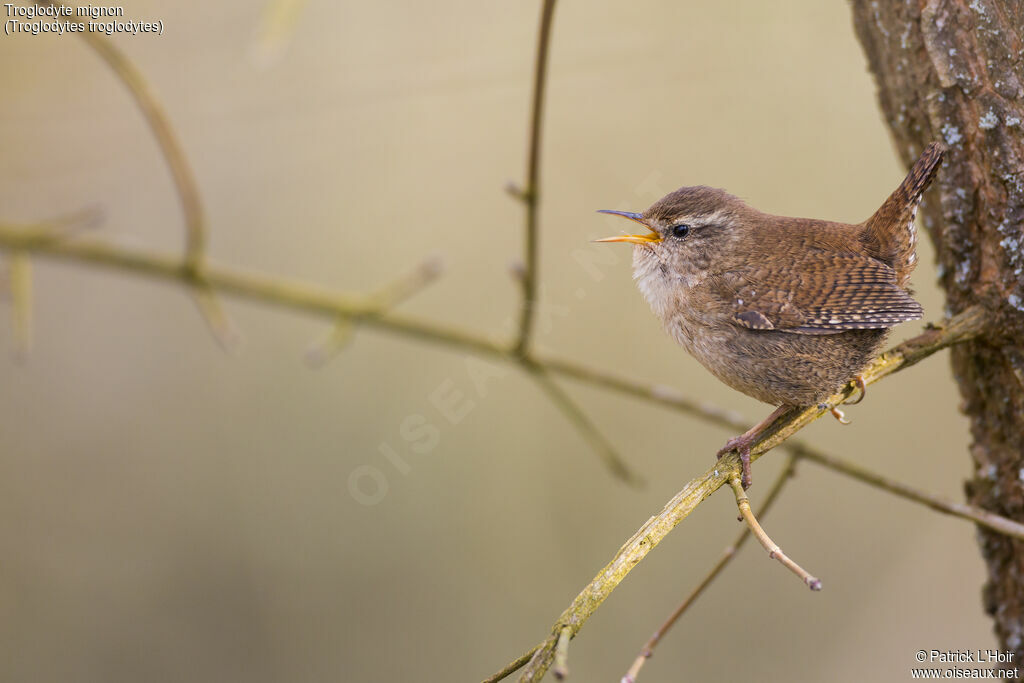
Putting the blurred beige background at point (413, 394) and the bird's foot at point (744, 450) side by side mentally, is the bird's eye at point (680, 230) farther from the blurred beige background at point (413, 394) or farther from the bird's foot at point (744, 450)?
the blurred beige background at point (413, 394)

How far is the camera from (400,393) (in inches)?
181

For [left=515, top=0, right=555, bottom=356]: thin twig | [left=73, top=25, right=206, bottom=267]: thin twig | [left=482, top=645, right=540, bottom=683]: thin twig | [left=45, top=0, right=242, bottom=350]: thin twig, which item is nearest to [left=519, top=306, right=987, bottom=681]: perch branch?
[left=482, top=645, right=540, bottom=683]: thin twig

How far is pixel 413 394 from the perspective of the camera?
457 cm

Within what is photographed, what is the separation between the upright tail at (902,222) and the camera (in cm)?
215

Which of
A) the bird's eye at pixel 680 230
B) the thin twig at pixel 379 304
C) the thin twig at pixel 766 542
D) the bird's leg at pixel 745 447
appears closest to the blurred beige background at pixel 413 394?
the bird's eye at pixel 680 230

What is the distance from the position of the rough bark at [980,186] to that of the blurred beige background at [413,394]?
1.39 metres

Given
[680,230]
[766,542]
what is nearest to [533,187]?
[680,230]

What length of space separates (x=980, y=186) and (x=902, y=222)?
8.1 inches

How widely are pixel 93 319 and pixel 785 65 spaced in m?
3.99

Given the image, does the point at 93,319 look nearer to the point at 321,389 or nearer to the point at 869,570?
the point at 321,389

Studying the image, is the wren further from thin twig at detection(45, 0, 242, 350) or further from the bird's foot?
thin twig at detection(45, 0, 242, 350)

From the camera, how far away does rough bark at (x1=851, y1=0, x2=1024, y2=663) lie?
2.12 meters

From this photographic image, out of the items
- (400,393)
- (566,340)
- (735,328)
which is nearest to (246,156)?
(400,393)

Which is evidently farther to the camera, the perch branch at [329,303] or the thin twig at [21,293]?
the perch branch at [329,303]
